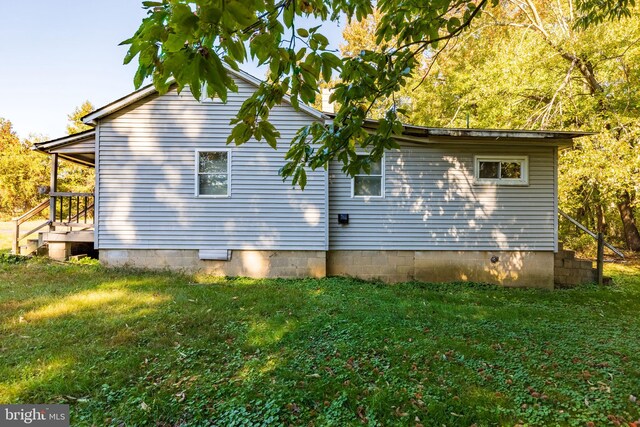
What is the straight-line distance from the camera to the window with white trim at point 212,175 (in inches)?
299

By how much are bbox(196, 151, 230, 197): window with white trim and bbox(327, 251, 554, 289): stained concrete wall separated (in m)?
2.98

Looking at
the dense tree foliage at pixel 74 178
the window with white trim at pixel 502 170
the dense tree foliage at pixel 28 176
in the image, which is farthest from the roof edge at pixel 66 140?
the dense tree foliage at pixel 74 178

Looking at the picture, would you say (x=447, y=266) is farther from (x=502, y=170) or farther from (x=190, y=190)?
(x=190, y=190)

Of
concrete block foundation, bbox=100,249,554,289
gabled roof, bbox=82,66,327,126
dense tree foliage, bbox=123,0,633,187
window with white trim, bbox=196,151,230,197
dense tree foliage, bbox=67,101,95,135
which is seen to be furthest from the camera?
dense tree foliage, bbox=67,101,95,135

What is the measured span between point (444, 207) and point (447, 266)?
1394 mm

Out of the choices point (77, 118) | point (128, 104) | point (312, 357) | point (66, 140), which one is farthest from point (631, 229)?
point (77, 118)

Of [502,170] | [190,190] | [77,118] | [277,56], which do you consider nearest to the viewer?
[277,56]

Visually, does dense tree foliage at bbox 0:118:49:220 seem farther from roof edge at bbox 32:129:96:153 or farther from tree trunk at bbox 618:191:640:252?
tree trunk at bbox 618:191:640:252

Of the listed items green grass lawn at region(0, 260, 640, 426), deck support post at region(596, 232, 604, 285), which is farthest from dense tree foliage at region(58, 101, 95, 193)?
deck support post at region(596, 232, 604, 285)

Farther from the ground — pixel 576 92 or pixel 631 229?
pixel 576 92

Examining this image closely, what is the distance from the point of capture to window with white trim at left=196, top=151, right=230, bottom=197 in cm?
759

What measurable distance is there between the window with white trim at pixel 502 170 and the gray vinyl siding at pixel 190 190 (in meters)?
3.79

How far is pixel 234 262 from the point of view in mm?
7555

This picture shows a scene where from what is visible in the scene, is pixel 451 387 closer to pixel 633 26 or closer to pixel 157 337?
pixel 157 337
